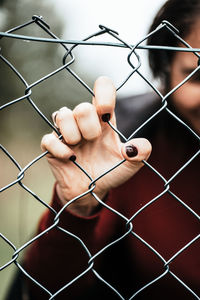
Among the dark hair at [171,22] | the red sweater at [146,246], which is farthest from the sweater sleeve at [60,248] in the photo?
the dark hair at [171,22]

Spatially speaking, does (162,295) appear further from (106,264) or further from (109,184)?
(109,184)

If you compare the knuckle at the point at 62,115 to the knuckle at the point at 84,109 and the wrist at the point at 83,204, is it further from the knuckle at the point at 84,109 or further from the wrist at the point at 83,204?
the wrist at the point at 83,204

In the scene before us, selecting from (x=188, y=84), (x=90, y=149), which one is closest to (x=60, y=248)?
(x=90, y=149)

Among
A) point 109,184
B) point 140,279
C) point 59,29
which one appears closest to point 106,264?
point 140,279

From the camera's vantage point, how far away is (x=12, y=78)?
26.8 ft

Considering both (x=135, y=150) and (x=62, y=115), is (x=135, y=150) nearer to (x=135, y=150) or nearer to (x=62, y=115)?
(x=135, y=150)

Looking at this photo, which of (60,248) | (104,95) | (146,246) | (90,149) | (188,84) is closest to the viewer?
(104,95)

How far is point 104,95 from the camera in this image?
0.67 m

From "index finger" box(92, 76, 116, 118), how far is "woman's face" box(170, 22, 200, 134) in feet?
1.52

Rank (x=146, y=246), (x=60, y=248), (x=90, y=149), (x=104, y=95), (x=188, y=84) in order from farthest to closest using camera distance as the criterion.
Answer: (x=146, y=246) < (x=188, y=84) < (x=60, y=248) < (x=90, y=149) < (x=104, y=95)

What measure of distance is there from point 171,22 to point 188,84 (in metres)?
0.22

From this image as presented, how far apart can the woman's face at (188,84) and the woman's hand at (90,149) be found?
385mm

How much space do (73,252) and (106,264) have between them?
40cm

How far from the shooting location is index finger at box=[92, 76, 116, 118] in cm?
67
